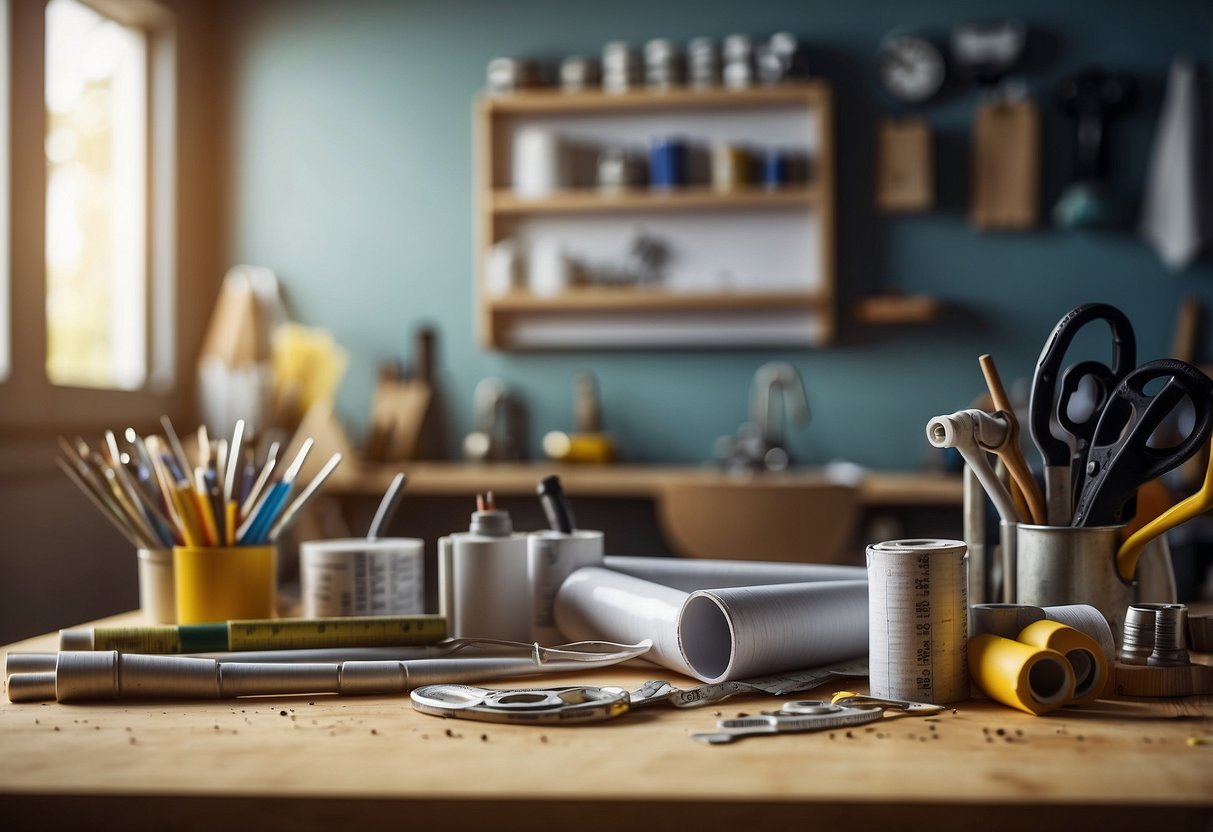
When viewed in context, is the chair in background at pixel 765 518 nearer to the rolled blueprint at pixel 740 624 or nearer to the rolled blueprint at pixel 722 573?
the rolled blueprint at pixel 722 573

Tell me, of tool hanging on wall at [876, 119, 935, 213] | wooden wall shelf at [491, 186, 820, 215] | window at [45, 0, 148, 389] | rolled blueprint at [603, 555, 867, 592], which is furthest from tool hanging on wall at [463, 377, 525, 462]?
rolled blueprint at [603, 555, 867, 592]

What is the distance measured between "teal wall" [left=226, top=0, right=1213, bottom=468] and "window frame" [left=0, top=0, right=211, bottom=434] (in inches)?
6.2

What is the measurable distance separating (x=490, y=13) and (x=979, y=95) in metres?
1.64

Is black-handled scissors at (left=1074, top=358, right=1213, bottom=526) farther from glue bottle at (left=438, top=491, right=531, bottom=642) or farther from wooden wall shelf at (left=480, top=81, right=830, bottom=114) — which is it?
wooden wall shelf at (left=480, top=81, right=830, bottom=114)

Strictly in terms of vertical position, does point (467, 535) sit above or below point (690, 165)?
below

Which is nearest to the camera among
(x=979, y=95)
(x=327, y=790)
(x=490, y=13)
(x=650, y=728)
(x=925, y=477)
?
(x=327, y=790)

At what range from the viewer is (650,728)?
764mm

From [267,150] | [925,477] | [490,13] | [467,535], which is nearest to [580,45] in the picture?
[490,13]

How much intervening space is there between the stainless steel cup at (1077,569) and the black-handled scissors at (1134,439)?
16 mm

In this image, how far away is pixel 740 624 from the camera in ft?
2.89

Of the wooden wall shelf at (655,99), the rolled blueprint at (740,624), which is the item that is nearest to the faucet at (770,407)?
the wooden wall shelf at (655,99)

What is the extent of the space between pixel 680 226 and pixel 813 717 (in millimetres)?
3221

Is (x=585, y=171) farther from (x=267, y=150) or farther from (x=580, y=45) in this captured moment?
(x=267, y=150)

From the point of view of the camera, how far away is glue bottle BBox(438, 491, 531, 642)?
1.07 m
